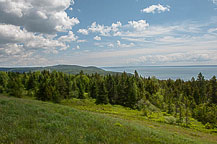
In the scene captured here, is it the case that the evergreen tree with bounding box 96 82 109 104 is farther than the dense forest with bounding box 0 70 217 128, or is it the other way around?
the evergreen tree with bounding box 96 82 109 104

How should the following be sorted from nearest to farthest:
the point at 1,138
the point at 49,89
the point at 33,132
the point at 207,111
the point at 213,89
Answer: the point at 1,138, the point at 33,132, the point at 207,111, the point at 49,89, the point at 213,89

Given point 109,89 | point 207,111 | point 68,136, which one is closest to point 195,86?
point 207,111

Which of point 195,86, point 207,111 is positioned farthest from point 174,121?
point 195,86

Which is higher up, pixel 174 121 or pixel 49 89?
pixel 49 89

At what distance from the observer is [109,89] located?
70.7m

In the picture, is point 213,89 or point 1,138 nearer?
point 1,138

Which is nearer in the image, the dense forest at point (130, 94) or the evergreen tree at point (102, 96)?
the dense forest at point (130, 94)

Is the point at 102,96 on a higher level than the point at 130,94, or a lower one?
Result: lower

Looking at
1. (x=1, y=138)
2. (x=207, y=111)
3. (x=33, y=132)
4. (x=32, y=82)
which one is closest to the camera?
(x=1, y=138)

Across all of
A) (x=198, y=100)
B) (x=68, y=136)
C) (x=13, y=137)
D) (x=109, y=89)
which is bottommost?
(x=198, y=100)

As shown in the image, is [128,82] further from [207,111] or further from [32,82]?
[32,82]

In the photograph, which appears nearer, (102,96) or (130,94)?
(102,96)

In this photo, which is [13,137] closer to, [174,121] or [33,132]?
[33,132]

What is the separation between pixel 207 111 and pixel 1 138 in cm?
6570
